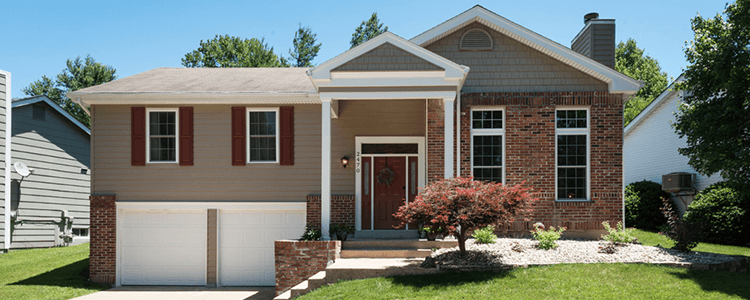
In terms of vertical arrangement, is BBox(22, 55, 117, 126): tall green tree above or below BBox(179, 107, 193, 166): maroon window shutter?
above

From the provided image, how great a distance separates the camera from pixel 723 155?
1041 cm

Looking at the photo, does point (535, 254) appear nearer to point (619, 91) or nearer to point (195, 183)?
point (619, 91)

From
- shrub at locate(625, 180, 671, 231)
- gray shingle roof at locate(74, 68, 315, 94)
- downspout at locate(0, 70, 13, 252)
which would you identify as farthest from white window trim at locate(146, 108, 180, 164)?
shrub at locate(625, 180, 671, 231)

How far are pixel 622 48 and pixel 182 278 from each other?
37226 millimetres

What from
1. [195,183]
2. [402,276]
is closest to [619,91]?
[402,276]

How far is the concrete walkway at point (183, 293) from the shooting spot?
11539 millimetres

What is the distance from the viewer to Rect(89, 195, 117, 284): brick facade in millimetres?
13008

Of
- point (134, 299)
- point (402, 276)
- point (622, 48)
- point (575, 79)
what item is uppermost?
point (622, 48)

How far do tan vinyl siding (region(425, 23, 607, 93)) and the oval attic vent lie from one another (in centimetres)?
19

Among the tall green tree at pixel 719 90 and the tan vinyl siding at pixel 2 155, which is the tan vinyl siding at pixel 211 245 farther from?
the tall green tree at pixel 719 90

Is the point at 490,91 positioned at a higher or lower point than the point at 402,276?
higher

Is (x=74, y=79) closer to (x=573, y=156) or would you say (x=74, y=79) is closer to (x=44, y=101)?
(x=44, y=101)

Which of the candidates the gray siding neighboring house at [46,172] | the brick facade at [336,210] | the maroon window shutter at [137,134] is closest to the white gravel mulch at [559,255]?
the brick facade at [336,210]

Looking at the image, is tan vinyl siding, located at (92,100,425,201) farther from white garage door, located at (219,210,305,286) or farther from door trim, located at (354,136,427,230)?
white garage door, located at (219,210,305,286)
